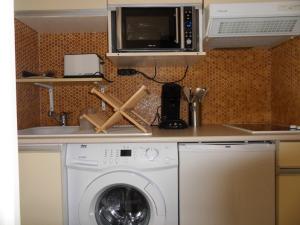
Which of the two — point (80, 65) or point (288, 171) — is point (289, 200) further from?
point (80, 65)

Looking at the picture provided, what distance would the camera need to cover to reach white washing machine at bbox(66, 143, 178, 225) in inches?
57.0

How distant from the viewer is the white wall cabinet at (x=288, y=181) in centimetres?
144

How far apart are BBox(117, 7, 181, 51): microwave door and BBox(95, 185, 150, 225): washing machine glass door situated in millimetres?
882

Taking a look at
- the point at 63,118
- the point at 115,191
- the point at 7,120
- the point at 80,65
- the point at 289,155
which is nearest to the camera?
the point at 7,120

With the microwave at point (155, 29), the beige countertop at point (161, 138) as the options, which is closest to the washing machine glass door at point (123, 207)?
the beige countertop at point (161, 138)

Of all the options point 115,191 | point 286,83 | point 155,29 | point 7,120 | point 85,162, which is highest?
point 155,29

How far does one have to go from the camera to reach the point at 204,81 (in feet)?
6.93

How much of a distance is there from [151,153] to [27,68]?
1.13 metres

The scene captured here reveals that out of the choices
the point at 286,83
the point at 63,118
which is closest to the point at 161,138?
the point at 63,118

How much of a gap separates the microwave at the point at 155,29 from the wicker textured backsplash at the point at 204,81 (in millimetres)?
447

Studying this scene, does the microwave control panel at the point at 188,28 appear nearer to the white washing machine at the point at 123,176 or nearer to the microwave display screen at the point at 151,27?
the microwave display screen at the point at 151,27

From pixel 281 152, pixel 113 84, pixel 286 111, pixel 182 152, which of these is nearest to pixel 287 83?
pixel 286 111

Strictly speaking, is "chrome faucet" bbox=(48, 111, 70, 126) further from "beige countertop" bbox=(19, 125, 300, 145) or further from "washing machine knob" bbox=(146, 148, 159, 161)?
"washing machine knob" bbox=(146, 148, 159, 161)

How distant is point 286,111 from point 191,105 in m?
0.67
